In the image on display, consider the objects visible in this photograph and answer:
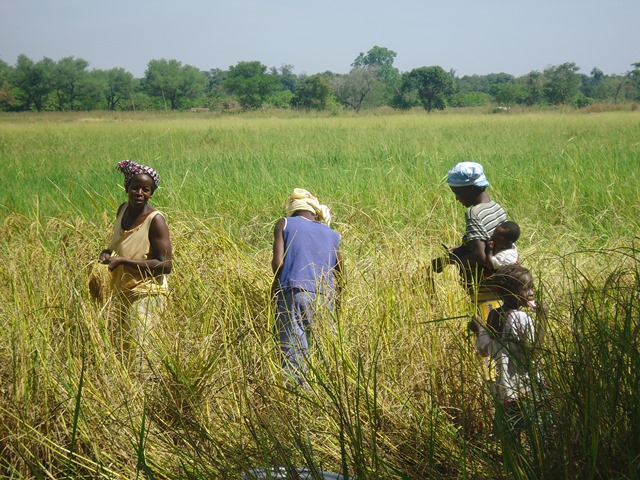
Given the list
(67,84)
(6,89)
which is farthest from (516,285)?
(67,84)

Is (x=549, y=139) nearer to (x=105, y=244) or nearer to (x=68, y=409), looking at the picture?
(x=105, y=244)

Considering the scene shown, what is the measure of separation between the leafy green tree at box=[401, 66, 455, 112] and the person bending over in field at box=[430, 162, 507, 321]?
57909mm

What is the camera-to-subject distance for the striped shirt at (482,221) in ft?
10.9

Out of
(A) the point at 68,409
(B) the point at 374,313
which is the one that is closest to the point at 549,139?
(B) the point at 374,313

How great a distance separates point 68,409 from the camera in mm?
2822

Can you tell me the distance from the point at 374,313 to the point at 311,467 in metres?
1.35

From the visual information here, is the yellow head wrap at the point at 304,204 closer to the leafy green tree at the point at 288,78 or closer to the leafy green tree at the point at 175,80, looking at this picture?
the leafy green tree at the point at 175,80

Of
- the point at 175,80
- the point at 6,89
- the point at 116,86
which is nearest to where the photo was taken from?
the point at 6,89

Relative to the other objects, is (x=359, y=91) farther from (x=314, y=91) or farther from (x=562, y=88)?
(x=562, y=88)

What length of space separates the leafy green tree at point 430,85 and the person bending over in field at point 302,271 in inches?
2283

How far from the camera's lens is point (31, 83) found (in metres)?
51.2

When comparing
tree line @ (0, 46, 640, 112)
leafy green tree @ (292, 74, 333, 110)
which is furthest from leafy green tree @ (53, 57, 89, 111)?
leafy green tree @ (292, 74, 333, 110)

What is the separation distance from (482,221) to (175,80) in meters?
69.6

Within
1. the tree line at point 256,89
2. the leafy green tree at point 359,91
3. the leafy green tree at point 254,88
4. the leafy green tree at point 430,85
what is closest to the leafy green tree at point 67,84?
the tree line at point 256,89
